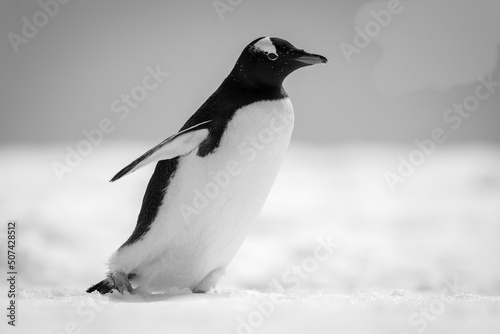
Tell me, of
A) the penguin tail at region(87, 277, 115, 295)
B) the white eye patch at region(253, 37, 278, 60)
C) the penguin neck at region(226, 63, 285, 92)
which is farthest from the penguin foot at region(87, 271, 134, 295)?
the white eye patch at region(253, 37, 278, 60)

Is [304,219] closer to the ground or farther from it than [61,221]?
closer to the ground

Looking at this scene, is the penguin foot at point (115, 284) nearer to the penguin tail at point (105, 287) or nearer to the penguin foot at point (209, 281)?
the penguin tail at point (105, 287)

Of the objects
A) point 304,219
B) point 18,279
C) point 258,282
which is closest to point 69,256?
point 18,279

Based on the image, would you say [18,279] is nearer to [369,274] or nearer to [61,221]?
[61,221]

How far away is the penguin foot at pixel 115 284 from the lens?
196 centimetres

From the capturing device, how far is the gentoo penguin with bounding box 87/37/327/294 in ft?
6.26

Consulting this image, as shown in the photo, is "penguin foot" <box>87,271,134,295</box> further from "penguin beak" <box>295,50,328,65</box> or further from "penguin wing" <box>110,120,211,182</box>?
"penguin beak" <box>295,50,328,65</box>

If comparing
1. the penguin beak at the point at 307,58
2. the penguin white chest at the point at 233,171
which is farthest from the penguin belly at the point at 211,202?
the penguin beak at the point at 307,58

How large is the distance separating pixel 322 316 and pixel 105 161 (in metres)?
3.96

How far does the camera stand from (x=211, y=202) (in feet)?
6.31

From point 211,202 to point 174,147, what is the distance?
7.7 inches

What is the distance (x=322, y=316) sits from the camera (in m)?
1.49

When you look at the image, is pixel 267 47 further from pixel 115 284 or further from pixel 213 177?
pixel 115 284

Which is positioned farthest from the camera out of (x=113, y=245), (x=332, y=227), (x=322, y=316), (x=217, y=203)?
(x=332, y=227)
